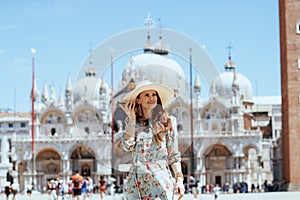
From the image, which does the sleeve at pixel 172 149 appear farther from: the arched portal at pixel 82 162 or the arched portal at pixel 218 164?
the arched portal at pixel 82 162

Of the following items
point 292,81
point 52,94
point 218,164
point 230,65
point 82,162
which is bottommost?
point 218,164

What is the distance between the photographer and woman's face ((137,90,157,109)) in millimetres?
6715

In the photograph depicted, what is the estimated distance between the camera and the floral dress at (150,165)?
6426 mm

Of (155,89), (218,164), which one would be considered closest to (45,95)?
(218,164)

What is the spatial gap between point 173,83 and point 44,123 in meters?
18.2

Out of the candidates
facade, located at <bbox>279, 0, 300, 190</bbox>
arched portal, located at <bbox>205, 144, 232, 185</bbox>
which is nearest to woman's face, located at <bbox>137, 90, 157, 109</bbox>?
facade, located at <bbox>279, 0, 300, 190</bbox>

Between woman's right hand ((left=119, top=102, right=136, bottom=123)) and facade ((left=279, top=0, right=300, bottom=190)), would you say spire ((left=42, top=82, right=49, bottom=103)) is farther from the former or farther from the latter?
woman's right hand ((left=119, top=102, right=136, bottom=123))

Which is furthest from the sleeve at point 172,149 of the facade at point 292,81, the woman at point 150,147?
the facade at point 292,81

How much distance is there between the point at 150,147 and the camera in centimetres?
653

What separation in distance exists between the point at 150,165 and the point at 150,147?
0.58 feet

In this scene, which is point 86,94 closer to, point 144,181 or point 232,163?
point 232,163

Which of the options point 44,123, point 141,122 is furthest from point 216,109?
point 141,122

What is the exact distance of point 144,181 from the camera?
21.2 ft

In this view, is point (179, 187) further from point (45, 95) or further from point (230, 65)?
point (230, 65)
